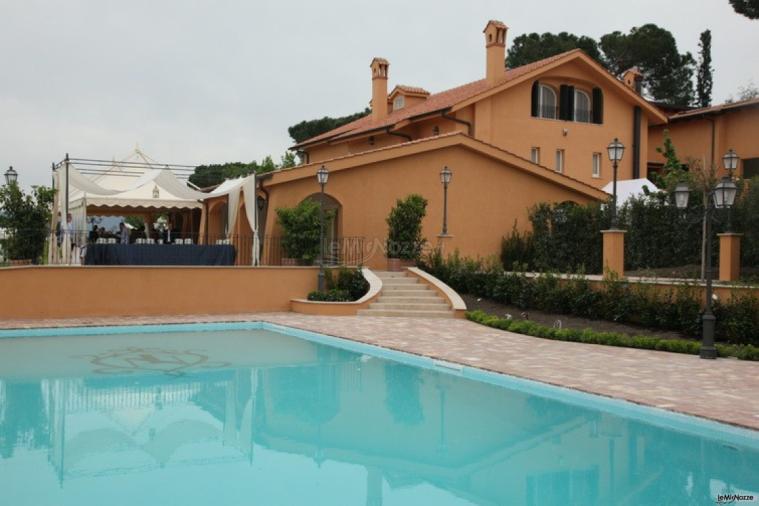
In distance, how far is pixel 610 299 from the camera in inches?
618

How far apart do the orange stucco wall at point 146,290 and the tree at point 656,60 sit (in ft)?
124

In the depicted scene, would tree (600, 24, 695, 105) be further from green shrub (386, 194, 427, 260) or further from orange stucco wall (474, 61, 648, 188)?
green shrub (386, 194, 427, 260)

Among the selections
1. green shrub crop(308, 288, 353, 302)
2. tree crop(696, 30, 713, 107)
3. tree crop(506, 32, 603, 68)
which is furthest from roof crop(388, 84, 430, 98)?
tree crop(696, 30, 713, 107)

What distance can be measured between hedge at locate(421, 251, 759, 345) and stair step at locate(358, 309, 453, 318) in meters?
1.57

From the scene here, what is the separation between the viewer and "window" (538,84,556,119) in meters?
29.7

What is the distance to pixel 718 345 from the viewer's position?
12797 mm

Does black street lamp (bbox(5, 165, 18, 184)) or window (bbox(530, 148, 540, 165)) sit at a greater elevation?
window (bbox(530, 148, 540, 165))

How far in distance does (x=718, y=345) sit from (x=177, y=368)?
968 cm

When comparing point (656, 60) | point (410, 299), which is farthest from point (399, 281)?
point (656, 60)

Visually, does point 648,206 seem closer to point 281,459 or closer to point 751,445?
point 751,445

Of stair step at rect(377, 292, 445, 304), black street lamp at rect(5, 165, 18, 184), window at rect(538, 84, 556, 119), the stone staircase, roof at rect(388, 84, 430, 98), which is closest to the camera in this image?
the stone staircase

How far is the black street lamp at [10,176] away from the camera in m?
20.5

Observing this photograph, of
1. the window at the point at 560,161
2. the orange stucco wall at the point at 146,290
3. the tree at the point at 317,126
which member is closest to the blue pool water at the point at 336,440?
the orange stucco wall at the point at 146,290

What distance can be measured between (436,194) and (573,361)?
11.9 metres
